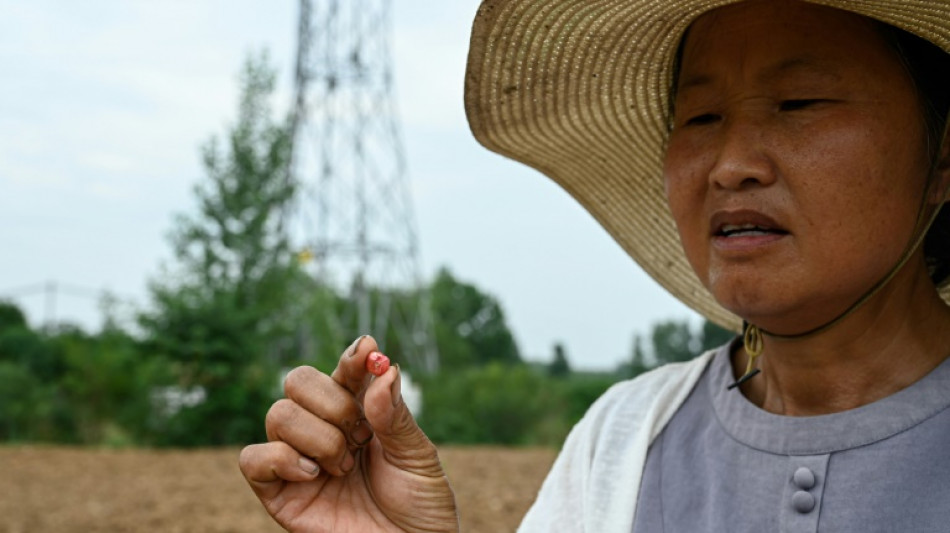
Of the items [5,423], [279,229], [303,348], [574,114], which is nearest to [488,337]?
[303,348]

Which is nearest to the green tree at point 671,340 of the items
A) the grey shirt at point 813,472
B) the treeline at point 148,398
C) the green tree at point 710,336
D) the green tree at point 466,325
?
the green tree at point 710,336

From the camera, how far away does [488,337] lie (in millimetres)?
21422

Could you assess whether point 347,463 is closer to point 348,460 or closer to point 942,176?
point 348,460

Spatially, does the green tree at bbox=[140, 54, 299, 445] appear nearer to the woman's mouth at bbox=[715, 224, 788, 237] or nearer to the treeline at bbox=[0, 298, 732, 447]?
the treeline at bbox=[0, 298, 732, 447]

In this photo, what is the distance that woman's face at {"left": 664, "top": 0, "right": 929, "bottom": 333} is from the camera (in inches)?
53.8

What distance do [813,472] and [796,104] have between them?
503 millimetres

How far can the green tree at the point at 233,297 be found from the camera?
13.4 m

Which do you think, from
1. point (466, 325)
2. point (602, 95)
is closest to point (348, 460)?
point (602, 95)

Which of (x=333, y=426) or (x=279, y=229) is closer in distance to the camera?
(x=333, y=426)

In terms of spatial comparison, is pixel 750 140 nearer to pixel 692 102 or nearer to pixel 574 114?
pixel 692 102

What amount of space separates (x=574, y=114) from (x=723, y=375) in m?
0.57

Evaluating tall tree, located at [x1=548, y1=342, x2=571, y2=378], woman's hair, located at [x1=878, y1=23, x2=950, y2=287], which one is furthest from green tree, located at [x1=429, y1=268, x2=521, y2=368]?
woman's hair, located at [x1=878, y1=23, x2=950, y2=287]

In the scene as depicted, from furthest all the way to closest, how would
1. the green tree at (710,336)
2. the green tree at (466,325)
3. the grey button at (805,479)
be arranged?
the green tree at (466,325) → the green tree at (710,336) → the grey button at (805,479)

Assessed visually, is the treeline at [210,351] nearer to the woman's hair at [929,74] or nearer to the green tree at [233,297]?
the green tree at [233,297]
